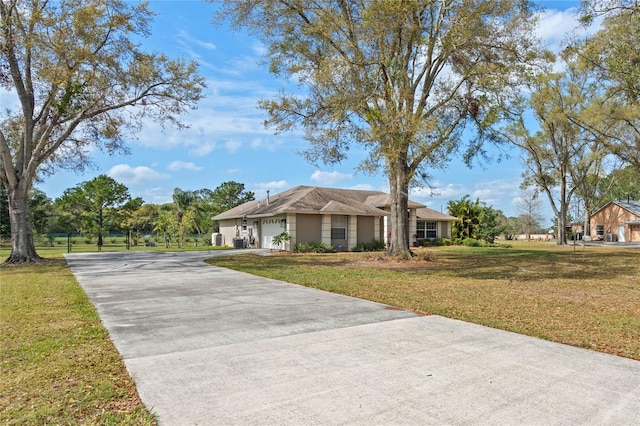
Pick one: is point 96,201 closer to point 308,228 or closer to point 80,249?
point 80,249

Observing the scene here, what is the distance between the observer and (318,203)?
26.9m

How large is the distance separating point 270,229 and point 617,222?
44949mm

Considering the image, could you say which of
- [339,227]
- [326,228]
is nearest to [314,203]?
[326,228]

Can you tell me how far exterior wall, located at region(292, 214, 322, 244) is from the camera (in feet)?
83.1

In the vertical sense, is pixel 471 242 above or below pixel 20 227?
below

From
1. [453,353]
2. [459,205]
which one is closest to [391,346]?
[453,353]

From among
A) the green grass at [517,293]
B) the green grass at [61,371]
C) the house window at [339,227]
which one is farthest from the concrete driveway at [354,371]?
the house window at [339,227]

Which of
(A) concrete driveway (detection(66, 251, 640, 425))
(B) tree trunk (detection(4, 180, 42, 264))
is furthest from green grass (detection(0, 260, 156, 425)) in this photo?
(B) tree trunk (detection(4, 180, 42, 264))

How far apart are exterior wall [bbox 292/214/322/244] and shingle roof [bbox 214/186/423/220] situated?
0.64m

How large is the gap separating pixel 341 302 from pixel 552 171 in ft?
112

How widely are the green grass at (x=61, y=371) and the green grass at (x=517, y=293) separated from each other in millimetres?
4934

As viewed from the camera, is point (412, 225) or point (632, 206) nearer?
point (412, 225)

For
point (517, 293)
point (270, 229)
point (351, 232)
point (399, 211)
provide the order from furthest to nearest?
point (270, 229), point (351, 232), point (399, 211), point (517, 293)

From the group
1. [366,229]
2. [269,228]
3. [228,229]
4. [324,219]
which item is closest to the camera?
[324,219]
